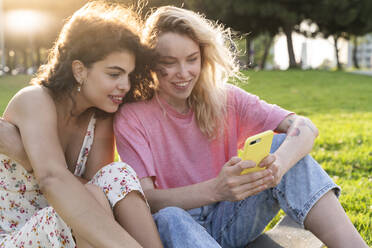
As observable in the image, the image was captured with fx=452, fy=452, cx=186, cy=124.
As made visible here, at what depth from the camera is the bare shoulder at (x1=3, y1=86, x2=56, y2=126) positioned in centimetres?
245

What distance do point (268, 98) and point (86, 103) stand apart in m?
9.53

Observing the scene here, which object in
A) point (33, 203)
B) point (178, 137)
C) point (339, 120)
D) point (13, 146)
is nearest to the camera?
point (13, 146)

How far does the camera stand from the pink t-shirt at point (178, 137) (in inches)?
109

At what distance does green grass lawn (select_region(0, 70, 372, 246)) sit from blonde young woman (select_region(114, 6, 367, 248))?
0.88 meters

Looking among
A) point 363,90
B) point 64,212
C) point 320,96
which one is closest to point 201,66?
point 64,212

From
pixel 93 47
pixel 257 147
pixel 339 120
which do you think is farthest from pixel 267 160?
pixel 339 120

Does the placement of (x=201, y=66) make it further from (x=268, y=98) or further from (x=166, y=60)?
(x=268, y=98)

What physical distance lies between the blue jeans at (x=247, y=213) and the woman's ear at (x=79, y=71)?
943 mm

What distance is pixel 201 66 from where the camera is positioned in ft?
10.3

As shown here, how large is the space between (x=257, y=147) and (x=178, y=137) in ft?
2.46

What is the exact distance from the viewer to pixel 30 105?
2.46 meters

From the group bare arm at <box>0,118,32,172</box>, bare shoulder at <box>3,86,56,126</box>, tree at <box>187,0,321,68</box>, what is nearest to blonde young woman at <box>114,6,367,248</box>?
bare shoulder at <box>3,86,56,126</box>

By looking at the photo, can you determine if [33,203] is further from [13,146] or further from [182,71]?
[182,71]

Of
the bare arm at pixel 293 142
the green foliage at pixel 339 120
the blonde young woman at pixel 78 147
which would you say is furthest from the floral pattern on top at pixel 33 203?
the green foliage at pixel 339 120
